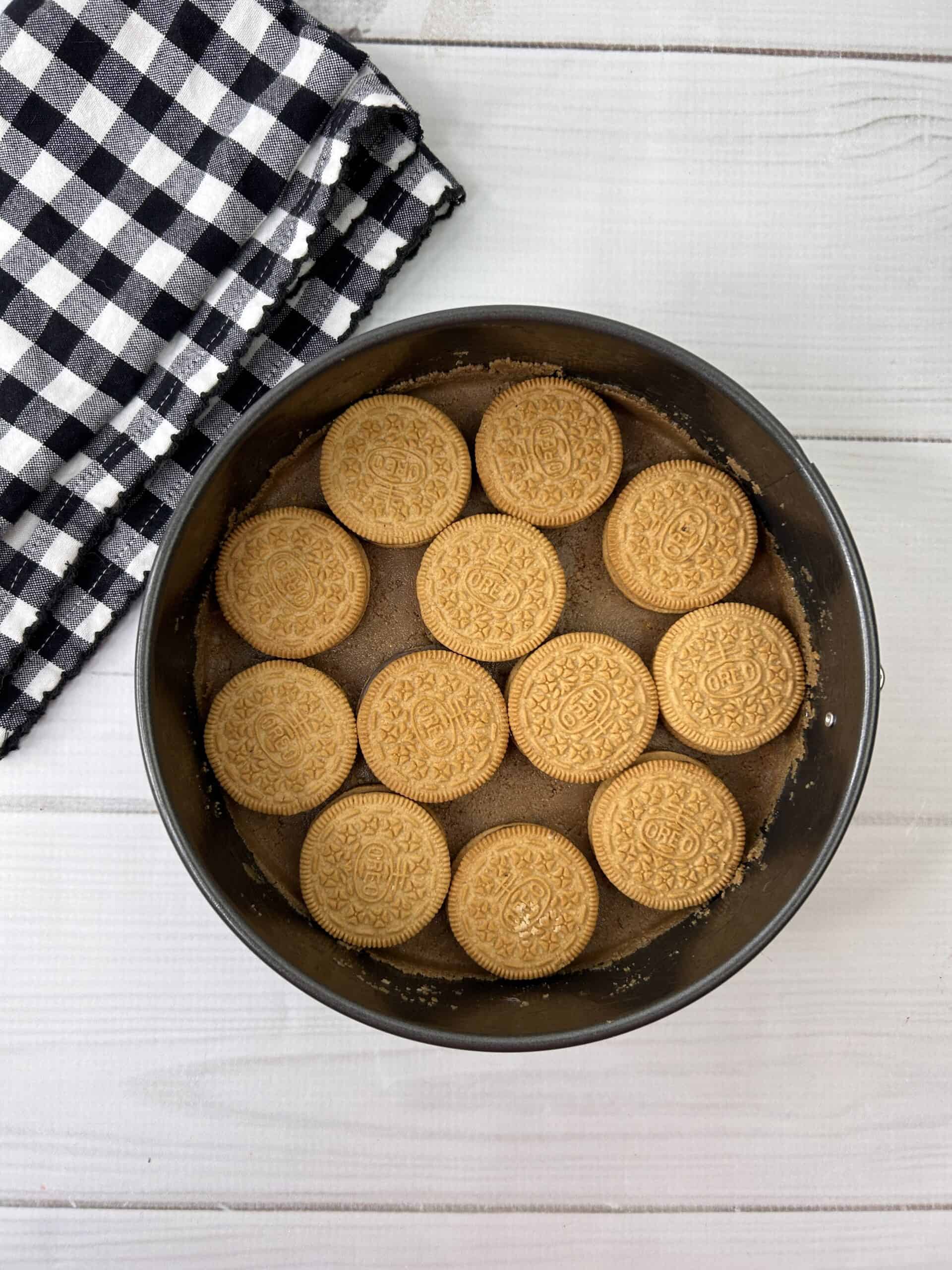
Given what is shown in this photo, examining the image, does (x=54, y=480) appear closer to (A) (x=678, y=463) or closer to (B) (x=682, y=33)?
(A) (x=678, y=463)

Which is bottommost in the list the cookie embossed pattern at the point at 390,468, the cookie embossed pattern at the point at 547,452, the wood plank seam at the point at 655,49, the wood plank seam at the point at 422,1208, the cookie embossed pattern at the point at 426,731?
the wood plank seam at the point at 422,1208

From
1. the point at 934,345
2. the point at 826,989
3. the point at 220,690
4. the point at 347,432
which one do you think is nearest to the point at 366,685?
the point at 220,690

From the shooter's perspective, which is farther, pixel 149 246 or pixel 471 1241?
pixel 471 1241

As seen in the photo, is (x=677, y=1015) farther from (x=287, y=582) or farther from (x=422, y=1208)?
(x=287, y=582)

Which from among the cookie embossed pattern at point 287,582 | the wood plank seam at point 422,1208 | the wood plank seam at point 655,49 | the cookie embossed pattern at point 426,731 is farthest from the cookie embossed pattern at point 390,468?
the wood plank seam at point 422,1208

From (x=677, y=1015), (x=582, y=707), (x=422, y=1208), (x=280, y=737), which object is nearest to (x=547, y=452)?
(x=582, y=707)

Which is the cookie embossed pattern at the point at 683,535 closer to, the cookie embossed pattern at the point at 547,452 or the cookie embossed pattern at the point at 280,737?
the cookie embossed pattern at the point at 547,452
